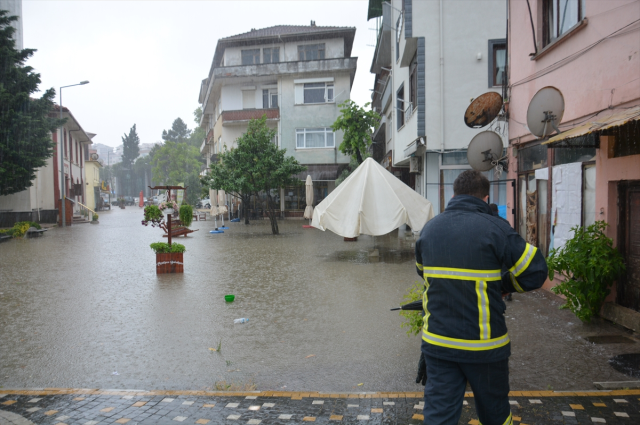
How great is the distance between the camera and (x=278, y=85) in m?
34.2

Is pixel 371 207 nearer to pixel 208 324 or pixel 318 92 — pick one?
pixel 208 324

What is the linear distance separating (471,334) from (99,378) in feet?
12.5

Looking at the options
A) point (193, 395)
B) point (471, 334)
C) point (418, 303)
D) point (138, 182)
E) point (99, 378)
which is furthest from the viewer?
point (138, 182)

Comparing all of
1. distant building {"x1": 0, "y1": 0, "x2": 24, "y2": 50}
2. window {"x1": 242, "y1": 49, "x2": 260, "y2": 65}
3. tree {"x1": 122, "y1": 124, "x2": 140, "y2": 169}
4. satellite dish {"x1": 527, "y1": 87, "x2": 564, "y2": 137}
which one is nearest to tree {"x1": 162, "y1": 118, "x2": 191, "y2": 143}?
tree {"x1": 122, "y1": 124, "x2": 140, "y2": 169}

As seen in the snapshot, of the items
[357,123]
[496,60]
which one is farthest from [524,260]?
[357,123]

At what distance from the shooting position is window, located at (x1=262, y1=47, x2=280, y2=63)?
117 ft

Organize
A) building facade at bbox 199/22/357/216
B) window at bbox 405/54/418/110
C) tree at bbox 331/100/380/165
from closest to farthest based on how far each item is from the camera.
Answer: window at bbox 405/54/418/110
tree at bbox 331/100/380/165
building facade at bbox 199/22/357/216

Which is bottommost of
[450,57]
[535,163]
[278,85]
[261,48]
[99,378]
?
[99,378]

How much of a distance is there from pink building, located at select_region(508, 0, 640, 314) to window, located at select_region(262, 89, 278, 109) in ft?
88.1

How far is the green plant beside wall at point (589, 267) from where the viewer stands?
6078mm

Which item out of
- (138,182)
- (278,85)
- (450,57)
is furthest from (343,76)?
(138,182)

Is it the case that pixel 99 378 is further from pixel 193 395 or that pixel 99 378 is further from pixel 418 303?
pixel 418 303

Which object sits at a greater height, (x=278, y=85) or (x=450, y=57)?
(x=278, y=85)

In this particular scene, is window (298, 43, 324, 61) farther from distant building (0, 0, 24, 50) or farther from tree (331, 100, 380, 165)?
distant building (0, 0, 24, 50)
